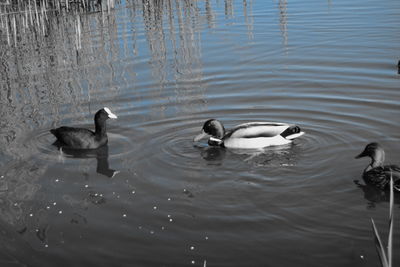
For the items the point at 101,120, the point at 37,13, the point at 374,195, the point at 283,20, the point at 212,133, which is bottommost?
the point at 374,195

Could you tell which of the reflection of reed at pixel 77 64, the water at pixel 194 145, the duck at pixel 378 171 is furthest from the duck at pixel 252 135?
the reflection of reed at pixel 77 64

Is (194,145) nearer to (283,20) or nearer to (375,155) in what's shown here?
(375,155)

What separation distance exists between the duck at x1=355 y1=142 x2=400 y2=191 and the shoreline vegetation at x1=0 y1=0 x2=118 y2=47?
11.7 m

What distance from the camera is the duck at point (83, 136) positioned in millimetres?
10547

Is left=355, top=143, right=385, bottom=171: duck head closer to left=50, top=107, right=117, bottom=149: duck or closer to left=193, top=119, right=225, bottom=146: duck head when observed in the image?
left=193, top=119, right=225, bottom=146: duck head

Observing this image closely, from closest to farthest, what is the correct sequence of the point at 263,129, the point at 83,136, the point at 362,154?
the point at 362,154 < the point at 263,129 < the point at 83,136

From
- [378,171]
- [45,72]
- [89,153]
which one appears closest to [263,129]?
[378,171]

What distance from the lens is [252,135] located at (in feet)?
33.6

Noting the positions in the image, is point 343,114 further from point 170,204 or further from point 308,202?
point 170,204

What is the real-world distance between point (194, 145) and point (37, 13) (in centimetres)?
1257

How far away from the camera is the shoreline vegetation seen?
19.9 m

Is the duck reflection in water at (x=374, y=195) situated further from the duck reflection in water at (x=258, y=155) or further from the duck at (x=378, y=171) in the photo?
the duck reflection in water at (x=258, y=155)

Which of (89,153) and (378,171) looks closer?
(378,171)

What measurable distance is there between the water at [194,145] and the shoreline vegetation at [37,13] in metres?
0.30
